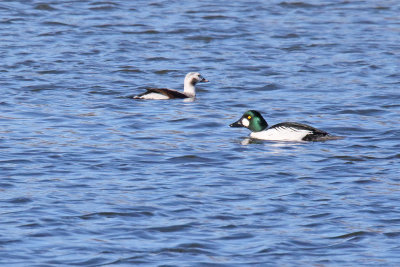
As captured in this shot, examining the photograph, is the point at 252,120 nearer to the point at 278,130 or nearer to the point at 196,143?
the point at 278,130

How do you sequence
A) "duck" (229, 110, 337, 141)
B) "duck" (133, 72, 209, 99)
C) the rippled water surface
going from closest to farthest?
the rippled water surface, "duck" (229, 110, 337, 141), "duck" (133, 72, 209, 99)

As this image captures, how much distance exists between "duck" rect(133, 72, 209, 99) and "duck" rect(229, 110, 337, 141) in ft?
8.86

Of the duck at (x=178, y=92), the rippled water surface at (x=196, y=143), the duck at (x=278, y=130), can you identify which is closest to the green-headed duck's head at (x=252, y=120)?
the duck at (x=278, y=130)

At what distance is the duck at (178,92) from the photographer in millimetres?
18984

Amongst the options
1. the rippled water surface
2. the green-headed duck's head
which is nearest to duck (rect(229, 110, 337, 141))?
the green-headed duck's head

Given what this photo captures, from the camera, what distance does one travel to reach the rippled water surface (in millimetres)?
10325

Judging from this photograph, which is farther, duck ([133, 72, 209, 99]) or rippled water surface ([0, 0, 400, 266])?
duck ([133, 72, 209, 99])

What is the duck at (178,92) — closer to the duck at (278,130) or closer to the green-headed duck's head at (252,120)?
the duck at (278,130)

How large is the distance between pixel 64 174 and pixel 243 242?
3.55 meters

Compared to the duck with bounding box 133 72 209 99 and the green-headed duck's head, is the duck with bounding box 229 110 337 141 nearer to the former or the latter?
the green-headed duck's head

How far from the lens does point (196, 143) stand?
15.6 meters

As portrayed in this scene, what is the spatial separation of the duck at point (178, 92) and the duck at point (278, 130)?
106 inches

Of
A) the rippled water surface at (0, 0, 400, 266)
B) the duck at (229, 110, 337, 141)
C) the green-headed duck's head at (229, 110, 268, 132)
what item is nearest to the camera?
the rippled water surface at (0, 0, 400, 266)

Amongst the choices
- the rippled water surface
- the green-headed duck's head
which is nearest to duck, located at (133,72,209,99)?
the rippled water surface
